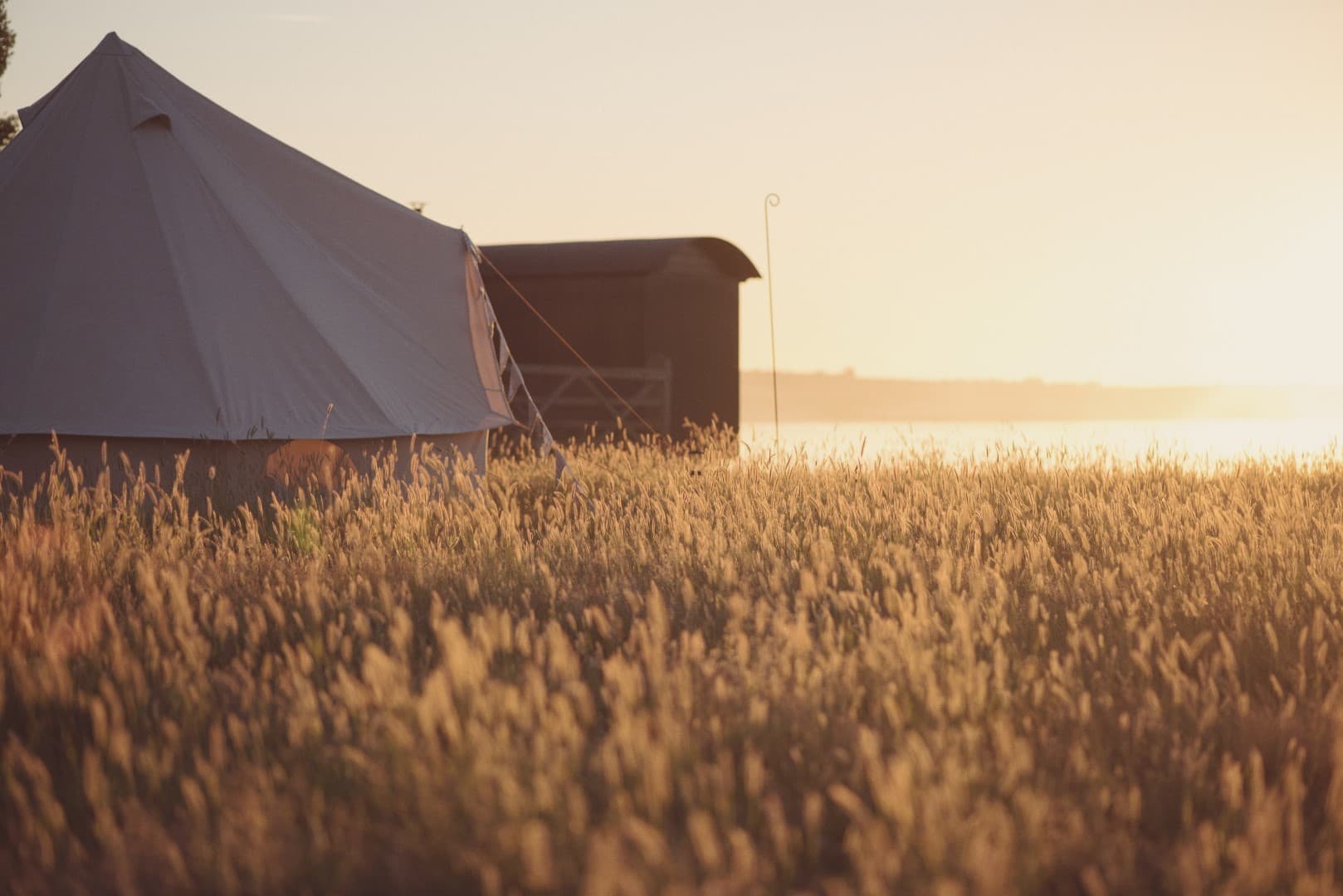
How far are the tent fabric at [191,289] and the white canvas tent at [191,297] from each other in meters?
0.01

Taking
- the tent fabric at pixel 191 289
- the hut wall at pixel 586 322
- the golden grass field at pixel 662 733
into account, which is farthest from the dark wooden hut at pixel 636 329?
the golden grass field at pixel 662 733

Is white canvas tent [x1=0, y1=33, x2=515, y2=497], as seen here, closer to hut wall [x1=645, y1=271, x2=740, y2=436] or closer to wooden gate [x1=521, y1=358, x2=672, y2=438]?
wooden gate [x1=521, y1=358, x2=672, y2=438]

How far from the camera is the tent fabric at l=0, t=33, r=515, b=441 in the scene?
21.0 ft

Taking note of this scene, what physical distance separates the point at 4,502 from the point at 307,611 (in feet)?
11.8

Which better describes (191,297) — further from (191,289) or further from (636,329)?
(636,329)

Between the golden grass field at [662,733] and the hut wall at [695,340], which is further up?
the hut wall at [695,340]

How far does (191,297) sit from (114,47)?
2215 millimetres

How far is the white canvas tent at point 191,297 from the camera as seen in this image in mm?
6352

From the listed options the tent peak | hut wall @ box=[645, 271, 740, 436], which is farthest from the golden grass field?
hut wall @ box=[645, 271, 740, 436]

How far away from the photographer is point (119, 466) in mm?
6379

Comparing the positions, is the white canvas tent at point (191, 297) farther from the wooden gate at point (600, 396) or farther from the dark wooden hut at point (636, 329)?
the dark wooden hut at point (636, 329)

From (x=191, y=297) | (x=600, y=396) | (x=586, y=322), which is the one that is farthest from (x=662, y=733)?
(x=586, y=322)

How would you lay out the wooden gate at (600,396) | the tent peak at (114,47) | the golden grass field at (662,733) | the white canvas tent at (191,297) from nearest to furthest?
the golden grass field at (662,733) → the white canvas tent at (191,297) → the tent peak at (114,47) → the wooden gate at (600,396)

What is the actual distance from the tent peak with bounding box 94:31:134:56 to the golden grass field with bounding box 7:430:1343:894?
484 centimetres
